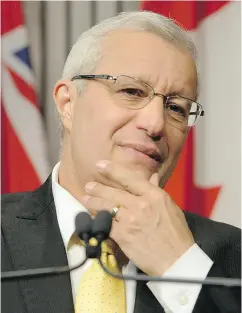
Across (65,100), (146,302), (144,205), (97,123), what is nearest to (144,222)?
(144,205)

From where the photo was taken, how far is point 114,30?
133cm

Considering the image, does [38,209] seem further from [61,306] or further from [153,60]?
[153,60]

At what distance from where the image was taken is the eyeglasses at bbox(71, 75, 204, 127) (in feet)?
4.07

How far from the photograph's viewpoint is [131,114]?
48.2 inches

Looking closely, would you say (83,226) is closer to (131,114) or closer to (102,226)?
(102,226)

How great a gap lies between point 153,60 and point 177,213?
0.34 m

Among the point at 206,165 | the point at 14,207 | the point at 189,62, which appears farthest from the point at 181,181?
the point at 14,207

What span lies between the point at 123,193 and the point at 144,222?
72 millimetres

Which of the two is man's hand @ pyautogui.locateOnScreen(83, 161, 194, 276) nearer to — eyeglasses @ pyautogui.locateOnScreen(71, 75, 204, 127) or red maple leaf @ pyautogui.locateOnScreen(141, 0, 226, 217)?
eyeglasses @ pyautogui.locateOnScreen(71, 75, 204, 127)

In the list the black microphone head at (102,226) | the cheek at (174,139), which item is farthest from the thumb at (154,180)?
the black microphone head at (102,226)

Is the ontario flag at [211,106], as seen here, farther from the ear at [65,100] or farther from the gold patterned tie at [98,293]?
the gold patterned tie at [98,293]

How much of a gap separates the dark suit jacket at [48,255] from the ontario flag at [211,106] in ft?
1.46

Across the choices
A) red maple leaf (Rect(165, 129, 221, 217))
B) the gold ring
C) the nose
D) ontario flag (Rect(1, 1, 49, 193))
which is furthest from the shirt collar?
red maple leaf (Rect(165, 129, 221, 217))

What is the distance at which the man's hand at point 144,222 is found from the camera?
1075mm
